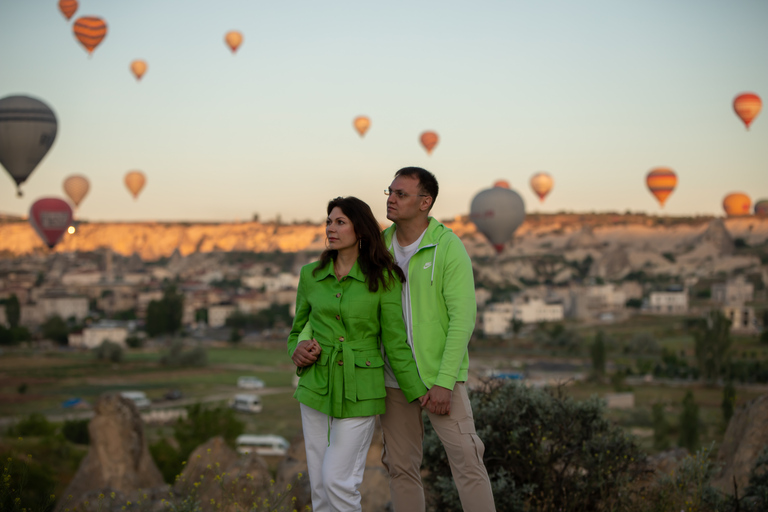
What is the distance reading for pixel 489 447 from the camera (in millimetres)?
3500

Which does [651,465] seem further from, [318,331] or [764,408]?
[318,331]

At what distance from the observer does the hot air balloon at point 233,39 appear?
39.1 m

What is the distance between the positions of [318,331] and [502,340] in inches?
1919

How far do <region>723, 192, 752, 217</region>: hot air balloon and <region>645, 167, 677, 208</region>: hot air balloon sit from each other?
23285 millimetres

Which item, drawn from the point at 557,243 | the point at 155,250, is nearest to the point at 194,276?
the point at 155,250

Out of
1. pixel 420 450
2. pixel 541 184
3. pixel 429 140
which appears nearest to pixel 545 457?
pixel 420 450

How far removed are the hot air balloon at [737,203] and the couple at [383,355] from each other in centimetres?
5963

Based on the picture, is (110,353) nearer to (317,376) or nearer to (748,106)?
(748,106)

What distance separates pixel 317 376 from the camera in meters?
2.50

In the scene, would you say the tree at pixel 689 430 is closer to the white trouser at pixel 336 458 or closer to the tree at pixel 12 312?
the white trouser at pixel 336 458

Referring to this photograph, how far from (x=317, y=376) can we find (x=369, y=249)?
45 cm

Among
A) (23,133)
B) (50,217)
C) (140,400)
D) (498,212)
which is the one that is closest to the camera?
(23,133)

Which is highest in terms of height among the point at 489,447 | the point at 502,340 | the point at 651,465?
the point at 489,447

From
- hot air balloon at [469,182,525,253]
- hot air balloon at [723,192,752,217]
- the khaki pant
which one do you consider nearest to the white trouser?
the khaki pant
